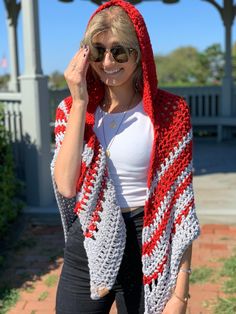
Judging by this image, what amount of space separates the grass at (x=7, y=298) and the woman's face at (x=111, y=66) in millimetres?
2182

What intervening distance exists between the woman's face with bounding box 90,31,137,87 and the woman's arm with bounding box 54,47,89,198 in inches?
2.7

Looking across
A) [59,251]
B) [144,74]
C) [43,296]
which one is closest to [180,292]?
[144,74]

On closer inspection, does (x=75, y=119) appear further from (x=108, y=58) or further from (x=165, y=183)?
(x=165, y=183)

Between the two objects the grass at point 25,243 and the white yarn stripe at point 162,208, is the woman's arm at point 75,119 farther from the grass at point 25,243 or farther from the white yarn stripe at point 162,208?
the grass at point 25,243

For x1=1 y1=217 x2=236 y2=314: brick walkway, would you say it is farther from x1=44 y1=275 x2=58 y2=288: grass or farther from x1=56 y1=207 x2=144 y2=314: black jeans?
x1=56 y1=207 x2=144 y2=314: black jeans

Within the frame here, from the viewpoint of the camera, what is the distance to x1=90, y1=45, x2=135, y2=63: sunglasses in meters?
1.56

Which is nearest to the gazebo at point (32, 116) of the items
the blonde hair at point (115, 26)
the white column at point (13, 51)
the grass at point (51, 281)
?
the grass at point (51, 281)

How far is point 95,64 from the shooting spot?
1607mm

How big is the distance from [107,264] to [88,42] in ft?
2.53

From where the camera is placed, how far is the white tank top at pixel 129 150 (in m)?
1.62

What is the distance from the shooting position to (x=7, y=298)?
337cm

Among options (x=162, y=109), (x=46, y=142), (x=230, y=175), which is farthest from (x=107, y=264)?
(x=230, y=175)

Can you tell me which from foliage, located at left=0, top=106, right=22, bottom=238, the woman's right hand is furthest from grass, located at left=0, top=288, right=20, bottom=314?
the woman's right hand

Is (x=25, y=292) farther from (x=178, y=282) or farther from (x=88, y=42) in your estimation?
(x=88, y=42)
